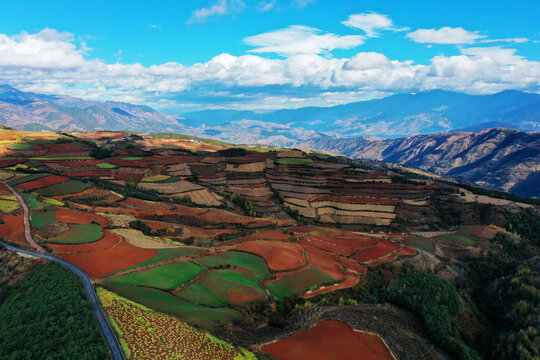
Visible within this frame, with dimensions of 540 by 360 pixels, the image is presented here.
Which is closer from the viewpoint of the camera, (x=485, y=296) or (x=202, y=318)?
(x=202, y=318)

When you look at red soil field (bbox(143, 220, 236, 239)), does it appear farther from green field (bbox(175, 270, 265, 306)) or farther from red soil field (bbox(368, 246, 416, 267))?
red soil field (bbox(368, 246, 416, 267))

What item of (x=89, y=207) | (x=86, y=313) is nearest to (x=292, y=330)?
(x=86, y=313)

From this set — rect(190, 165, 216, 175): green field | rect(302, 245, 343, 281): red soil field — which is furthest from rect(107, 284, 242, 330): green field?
rect(190, 165, 216, 175): green field

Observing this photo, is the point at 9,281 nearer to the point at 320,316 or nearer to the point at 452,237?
the point at 320,316

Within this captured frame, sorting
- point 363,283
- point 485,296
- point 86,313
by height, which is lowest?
point 485,296

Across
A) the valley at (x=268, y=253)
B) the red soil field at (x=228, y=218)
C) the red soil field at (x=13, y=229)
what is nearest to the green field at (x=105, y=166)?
the valley at (x=268, y=253)

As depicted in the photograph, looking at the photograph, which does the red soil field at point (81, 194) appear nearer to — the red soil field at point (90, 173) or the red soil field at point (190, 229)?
the red soil field at point (90, 173)

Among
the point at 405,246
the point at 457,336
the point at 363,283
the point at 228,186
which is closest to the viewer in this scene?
the point at 457,336
